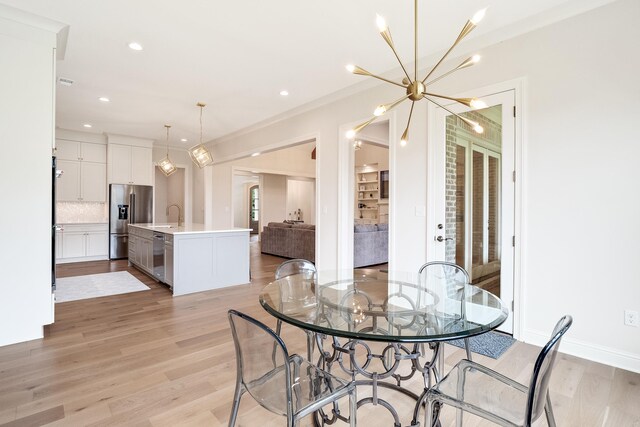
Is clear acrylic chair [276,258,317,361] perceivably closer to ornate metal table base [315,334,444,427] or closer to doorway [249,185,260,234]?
ornate metal table base [315,334,444,427]

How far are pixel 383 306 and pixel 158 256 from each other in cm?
391

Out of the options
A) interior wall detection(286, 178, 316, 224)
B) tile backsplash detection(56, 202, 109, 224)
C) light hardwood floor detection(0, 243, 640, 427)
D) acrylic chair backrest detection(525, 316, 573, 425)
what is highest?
interior wall detection(286, 178, 316, 224)

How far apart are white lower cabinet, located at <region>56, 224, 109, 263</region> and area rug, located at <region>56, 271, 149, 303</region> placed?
1769 mm

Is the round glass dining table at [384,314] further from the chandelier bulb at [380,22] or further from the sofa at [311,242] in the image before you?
the sofa at [311,242]

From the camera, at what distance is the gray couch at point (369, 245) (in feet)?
20.2

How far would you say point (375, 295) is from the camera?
2.18 meters

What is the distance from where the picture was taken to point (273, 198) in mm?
10766

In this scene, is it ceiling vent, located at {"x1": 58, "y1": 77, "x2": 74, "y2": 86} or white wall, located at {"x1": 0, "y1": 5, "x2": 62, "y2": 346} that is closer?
white wall, located at {"x1": 0, "y1": 5, "x2": 62, "y2": 346}

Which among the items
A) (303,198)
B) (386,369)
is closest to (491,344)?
(386,369)

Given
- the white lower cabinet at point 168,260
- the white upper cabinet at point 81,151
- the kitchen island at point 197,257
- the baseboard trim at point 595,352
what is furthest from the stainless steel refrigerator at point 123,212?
the baseboard trim at point 595,352

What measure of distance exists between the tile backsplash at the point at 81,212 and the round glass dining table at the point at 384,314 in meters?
6.73

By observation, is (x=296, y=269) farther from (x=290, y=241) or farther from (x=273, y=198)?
(x=273, y=198)

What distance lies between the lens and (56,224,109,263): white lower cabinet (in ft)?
21.5

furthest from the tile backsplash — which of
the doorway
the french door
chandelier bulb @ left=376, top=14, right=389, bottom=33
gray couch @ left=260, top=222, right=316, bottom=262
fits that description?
chandelier bulb @ left=376, top=14, right=389, bottom=33
